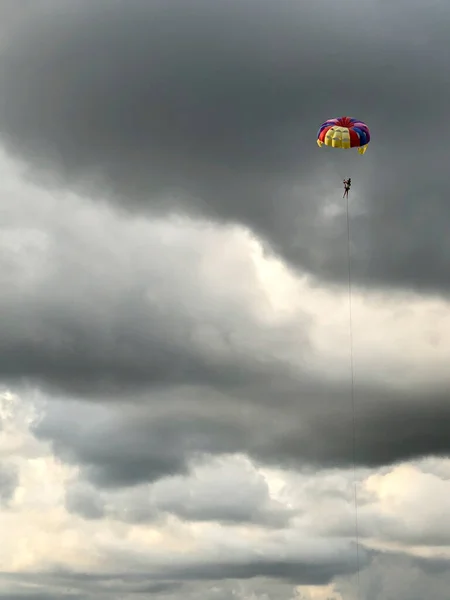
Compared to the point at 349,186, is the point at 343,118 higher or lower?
higher

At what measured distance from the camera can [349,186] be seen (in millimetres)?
182125

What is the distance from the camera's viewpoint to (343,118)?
182625 millimetres

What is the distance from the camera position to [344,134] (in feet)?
578

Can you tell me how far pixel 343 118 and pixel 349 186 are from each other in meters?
12.5

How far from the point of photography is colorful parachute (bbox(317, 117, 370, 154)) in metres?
176

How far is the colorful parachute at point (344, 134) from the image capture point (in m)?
176
